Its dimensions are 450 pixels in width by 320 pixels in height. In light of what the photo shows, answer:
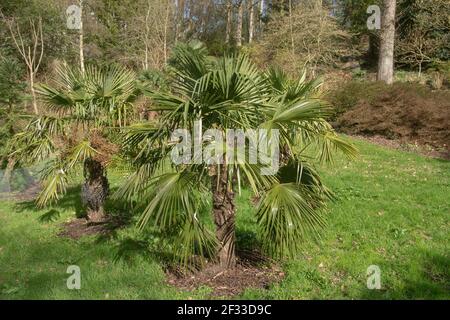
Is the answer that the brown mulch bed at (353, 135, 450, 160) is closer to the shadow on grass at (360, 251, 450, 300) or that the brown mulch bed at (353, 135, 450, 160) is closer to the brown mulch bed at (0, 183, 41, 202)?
the shadow on grass at (360, 251, 450, 300)

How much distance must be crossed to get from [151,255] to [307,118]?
2787 mm

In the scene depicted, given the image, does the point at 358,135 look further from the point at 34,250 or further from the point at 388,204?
the point at 34,250

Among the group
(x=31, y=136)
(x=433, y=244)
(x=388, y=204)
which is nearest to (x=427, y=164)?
(x=388, y=204)

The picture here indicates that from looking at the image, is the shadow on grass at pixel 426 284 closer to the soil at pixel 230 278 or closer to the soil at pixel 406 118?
the soil at pixel 230 278

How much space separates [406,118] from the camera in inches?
520

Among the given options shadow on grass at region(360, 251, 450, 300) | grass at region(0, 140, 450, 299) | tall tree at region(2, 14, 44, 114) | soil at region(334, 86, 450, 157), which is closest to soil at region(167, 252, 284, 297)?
grass at region(0, 140, 450, 299)

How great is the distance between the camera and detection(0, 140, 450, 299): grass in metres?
4.43

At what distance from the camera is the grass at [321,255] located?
443 cm

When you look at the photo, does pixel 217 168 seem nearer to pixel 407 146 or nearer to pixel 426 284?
pixel 426 284

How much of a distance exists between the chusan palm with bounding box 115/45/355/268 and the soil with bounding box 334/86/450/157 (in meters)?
9.36

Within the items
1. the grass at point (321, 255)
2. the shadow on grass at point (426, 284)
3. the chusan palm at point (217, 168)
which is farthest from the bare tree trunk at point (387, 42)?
the chusan palm at point (217, 168)

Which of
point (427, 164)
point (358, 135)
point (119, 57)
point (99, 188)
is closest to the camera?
point (99, 188)

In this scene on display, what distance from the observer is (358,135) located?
14.6 meters

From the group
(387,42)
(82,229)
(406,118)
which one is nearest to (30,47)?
(82,229)
